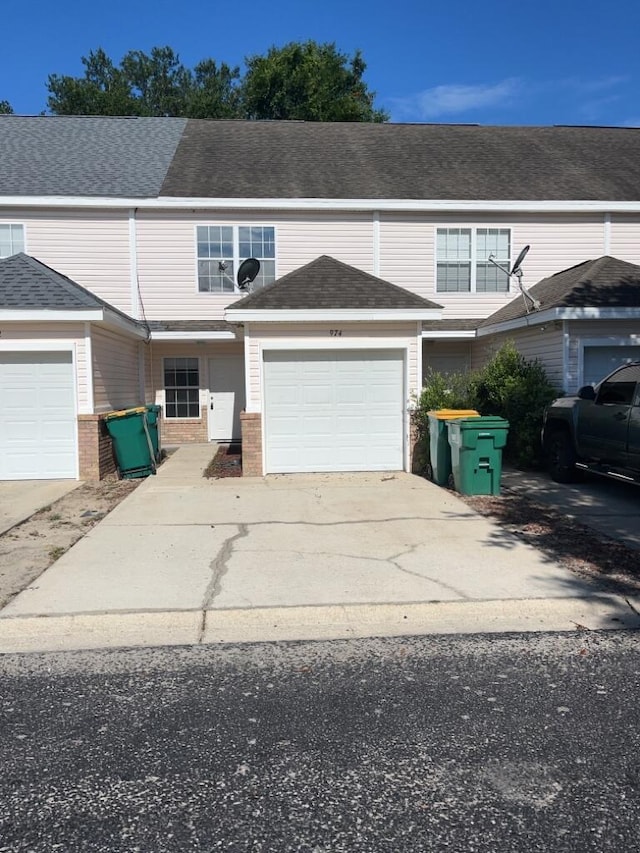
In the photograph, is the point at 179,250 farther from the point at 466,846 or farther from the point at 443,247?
the point at 466,846

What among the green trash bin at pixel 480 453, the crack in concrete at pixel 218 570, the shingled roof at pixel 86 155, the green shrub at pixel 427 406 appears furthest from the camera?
the shingled roof at pixel 86 155

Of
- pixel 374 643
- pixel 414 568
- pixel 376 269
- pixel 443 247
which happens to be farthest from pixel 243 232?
pixel 374 643

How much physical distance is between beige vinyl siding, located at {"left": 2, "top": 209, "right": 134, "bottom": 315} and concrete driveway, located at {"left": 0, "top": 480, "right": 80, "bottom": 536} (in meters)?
5.64

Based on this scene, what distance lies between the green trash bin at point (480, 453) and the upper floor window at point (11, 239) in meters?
11.5

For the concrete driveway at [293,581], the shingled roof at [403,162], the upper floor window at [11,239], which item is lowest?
the concrete driveway at [293,581]

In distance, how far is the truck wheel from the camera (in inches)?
A: 413

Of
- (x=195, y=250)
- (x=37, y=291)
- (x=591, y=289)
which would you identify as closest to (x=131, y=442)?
(x=37, y=291)

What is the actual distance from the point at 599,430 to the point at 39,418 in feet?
30.5

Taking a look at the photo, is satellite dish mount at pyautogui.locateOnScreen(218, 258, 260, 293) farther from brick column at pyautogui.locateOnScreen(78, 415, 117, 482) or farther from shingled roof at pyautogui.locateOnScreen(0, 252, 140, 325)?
brick column at pyautogui.locateOnScreen(78, 415, 117, 482)

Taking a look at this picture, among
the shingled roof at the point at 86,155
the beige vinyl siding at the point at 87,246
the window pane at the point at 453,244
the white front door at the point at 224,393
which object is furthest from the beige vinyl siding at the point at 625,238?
the beige vinyl siding at the point at 87,246

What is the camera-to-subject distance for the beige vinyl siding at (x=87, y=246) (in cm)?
1548

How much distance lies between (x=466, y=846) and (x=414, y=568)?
12.2 feet

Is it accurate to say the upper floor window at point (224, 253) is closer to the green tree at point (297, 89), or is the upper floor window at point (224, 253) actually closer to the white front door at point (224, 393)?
the white front door at point (224, 393)

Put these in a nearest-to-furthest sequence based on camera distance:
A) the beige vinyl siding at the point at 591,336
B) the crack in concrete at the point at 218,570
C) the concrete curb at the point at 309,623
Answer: the concrete curb at the point at 309,623 < the crack in concrete at the point at 218,570 < the beige vinyl siding at the point at 591,336
